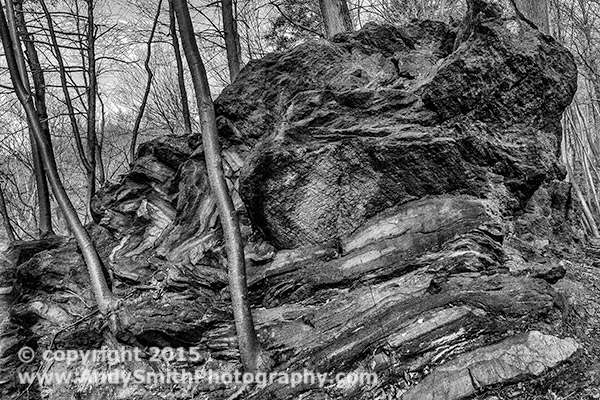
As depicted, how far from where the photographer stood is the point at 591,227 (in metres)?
6.54

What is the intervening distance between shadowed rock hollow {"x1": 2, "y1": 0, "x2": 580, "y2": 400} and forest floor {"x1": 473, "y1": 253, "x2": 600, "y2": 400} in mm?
72

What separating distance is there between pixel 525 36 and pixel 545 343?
3.08 metres

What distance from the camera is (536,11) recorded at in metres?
5.53

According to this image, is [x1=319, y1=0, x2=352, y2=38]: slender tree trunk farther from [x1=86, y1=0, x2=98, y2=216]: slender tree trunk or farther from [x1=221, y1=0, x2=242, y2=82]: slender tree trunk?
[x1=86, y1=0, x2=98, y2=216]: slender tree trunk

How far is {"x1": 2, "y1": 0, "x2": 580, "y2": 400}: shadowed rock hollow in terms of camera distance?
2834 mm

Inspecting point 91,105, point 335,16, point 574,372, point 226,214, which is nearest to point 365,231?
point 226,214

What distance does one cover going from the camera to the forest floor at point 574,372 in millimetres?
2438

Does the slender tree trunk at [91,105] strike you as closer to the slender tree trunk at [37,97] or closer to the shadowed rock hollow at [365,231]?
the slender tree trunk at [37,97]

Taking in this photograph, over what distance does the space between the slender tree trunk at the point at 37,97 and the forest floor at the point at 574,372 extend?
5.63m

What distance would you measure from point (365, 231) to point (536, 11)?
433 cm

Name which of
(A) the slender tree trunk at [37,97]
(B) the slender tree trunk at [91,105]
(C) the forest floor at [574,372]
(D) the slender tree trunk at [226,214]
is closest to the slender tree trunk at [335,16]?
(D) the slender tree trunk at [226,214]

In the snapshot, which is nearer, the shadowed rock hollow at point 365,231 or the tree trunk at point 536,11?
the shadowed rock hollow at point 365,231

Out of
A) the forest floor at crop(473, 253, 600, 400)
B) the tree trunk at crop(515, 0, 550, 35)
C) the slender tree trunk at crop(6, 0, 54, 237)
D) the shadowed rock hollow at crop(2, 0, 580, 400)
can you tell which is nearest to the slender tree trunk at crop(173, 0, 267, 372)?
the shadowed rock hollow at crop(2, 0, 580, 400)

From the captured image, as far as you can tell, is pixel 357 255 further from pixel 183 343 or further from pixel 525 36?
pixel 525 36
